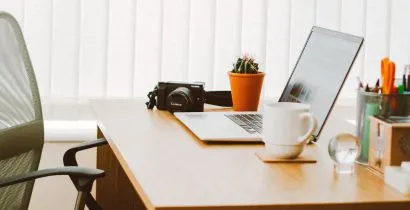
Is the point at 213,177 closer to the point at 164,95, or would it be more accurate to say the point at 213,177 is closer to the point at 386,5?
the point at 164,95

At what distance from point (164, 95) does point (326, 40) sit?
0.50 metres

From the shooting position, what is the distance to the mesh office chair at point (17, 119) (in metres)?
2.01

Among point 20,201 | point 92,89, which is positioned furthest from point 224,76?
point 20,201

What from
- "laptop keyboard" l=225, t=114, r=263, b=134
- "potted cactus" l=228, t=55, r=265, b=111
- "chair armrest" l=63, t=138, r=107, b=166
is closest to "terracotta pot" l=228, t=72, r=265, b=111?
"potted cactus" l=228, t=55, r=265, b=111

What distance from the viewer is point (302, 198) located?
1328 millimetres

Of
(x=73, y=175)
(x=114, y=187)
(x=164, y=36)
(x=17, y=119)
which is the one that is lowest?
(x=114, y=187)

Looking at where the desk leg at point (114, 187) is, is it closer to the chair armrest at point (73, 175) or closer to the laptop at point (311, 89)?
the laptop at point (311, 89)

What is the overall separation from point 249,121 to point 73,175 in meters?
0.49

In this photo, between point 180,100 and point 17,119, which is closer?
point 17,119

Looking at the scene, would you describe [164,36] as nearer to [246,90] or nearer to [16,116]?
[246,90]

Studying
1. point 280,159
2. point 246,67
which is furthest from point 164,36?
point 280,159

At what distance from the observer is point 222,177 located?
1.47 m

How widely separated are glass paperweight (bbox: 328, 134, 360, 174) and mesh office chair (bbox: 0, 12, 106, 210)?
70cm

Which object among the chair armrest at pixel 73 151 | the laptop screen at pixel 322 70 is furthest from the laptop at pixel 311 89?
the chair armrest at pixel 73 151
